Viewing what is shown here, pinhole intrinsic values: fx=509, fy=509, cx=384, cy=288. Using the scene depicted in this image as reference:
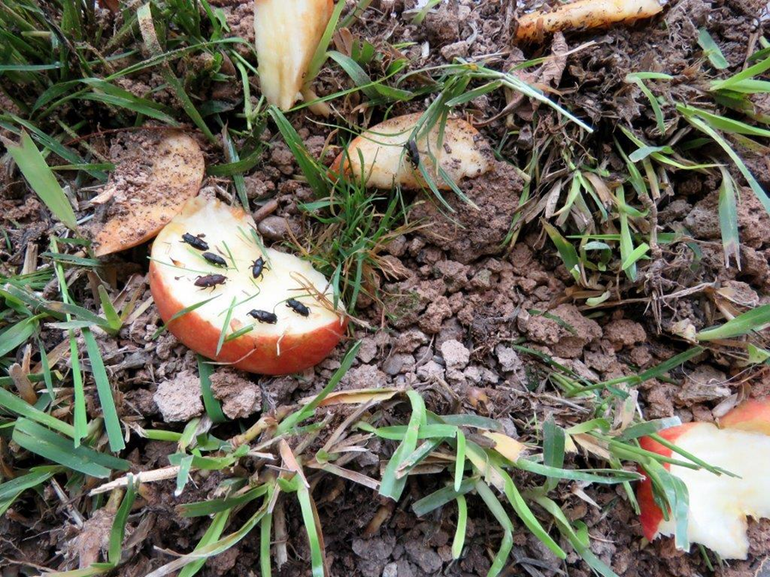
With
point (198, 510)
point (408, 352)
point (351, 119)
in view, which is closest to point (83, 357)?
point (198, 510)

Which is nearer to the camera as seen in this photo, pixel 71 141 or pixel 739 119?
pixel 71 141

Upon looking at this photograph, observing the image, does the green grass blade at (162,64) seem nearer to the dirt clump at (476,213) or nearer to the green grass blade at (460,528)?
the dirt clump at (476,213)

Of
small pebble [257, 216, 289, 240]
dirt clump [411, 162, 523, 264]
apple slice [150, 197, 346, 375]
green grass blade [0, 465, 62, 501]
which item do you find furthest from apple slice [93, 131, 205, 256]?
dirt clump [411, 162, 523, 264]

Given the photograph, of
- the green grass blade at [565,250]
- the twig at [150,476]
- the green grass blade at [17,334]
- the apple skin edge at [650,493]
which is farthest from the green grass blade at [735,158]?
the green grass blade at [17,334]

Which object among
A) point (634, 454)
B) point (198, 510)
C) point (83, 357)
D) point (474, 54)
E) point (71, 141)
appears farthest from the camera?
point (474, 54)

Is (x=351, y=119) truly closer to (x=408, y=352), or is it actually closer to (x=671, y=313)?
(x=408, y=352)
